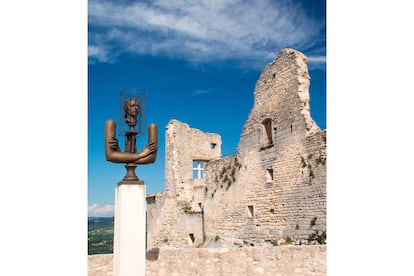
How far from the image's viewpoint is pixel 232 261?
928 cm

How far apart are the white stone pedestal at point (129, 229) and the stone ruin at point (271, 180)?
20.9 ft

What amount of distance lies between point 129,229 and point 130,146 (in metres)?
1.35

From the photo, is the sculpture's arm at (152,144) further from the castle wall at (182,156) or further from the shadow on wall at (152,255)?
the castle wall at (182,156)

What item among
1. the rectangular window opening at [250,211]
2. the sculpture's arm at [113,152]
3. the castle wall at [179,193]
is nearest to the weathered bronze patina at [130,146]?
the sculpture's arm at [113,152]

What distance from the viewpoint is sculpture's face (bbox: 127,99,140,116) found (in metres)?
8.11

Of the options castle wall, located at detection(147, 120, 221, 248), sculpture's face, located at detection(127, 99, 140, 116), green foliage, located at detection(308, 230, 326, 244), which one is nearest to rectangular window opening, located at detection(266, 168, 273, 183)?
green foliage, located at detection(308, 230, 326, 244)

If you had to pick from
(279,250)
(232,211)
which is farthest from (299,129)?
(279,250)

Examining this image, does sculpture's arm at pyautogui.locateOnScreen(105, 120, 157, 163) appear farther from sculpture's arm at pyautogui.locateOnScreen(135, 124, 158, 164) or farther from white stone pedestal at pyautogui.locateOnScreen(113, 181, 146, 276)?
white stone pedestal at pyautogui.locateOnScreen(113, 181, 146, 276)

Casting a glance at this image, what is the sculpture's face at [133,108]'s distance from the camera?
319 inches

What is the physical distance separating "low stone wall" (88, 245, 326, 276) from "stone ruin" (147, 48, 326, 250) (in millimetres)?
4002

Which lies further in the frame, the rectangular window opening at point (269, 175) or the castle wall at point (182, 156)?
the castle wall at point (182, 156)
